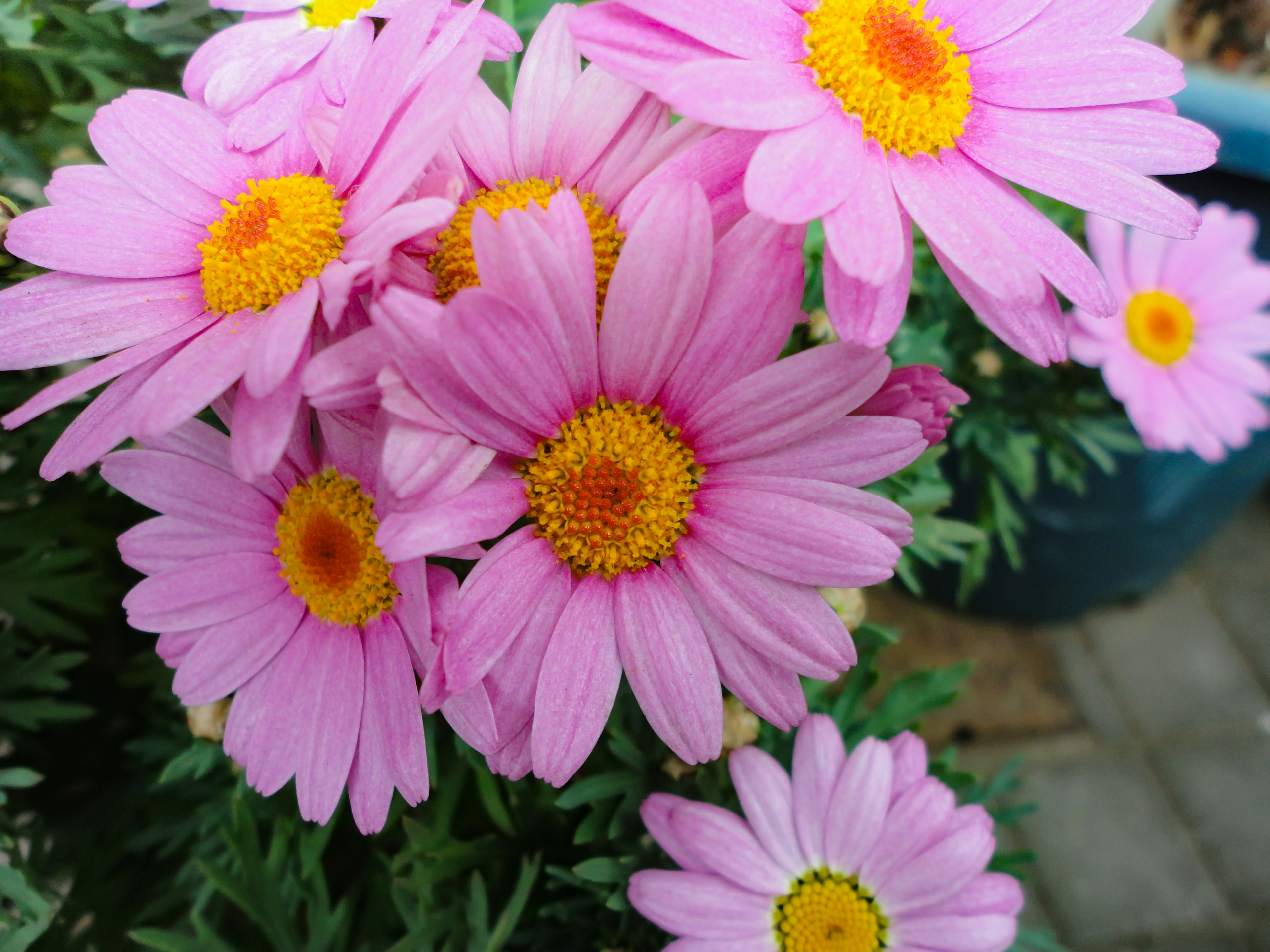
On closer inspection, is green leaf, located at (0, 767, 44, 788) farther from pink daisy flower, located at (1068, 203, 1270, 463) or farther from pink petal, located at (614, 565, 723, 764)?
pink daisy flower, located at (1068, 203, 1270, 463)

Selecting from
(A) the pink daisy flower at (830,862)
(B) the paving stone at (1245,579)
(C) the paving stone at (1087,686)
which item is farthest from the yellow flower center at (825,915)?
(B) the paving stone at (1245,579)

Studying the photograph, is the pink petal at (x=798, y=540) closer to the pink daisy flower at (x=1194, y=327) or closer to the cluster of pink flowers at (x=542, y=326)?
the cluster of pink flowers at (x=542, y=326)

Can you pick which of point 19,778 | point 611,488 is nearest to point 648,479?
point 611,488

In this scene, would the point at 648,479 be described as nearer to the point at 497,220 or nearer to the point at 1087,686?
the point at 497,220

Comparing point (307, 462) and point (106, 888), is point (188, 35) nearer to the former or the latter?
point (307, 462)

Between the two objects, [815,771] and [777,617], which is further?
[815,771]
